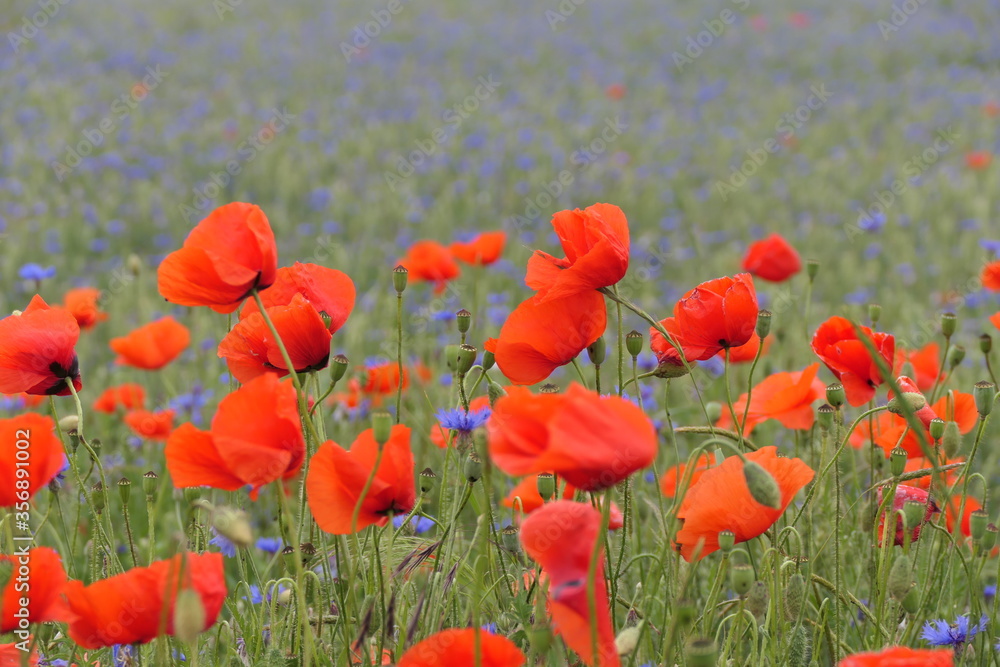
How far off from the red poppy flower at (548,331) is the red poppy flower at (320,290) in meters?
0.23

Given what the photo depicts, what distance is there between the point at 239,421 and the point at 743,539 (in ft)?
1.90

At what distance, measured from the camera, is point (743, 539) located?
115cm

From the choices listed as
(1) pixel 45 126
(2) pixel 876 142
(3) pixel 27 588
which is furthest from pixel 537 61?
(3) pixel 27 588

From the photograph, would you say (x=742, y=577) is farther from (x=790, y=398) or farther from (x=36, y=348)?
(x=36, y=348)

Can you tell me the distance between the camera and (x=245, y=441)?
100 cm

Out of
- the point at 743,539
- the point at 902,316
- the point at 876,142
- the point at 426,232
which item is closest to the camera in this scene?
the point at 743,539

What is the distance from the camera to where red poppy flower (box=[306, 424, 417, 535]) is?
104 centimetres

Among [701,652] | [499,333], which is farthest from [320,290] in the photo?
[499,333]

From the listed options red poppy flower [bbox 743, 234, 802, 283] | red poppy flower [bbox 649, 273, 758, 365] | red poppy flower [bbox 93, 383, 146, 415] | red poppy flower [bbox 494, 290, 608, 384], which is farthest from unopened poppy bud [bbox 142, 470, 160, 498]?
red poppy flower [bbox 743, 234, 802, 283]

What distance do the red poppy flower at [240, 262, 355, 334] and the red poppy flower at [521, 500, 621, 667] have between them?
0.53m

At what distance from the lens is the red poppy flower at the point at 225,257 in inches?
46.1

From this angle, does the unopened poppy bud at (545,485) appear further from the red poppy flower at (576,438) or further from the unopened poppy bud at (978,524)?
the unopened poppy bud at (978,524)

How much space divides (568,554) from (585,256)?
397 mm

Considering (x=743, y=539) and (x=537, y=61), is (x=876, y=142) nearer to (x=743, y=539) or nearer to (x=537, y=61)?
(x=537, y=61)
